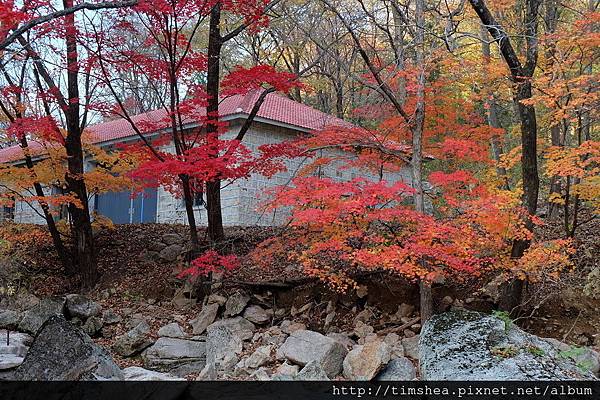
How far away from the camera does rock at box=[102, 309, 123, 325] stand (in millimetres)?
10516

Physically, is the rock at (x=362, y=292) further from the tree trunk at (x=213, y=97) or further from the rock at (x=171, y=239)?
the rock at (x=171, y=239)

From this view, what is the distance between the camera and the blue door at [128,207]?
17.8 m

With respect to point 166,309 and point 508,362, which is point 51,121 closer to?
point 166,309

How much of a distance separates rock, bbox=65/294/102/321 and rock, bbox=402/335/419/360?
6.03m

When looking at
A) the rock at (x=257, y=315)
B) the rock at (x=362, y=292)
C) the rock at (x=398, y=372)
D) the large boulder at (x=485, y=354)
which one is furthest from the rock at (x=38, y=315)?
the large boulder at (x=485, y=354)

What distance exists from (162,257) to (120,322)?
283cm

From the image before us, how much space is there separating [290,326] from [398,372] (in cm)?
296

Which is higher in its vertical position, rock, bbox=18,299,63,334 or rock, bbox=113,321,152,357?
rock, bbox=18,299,63,334

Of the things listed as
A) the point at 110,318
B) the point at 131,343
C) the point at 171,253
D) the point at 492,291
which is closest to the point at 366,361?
the point at 492,291

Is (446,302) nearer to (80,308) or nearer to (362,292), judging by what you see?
(362,292)

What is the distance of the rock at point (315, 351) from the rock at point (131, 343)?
8.66 feet

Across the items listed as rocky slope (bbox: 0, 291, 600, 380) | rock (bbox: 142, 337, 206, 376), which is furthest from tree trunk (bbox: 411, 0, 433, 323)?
rock (bbox: 142, 337, 206, 376)

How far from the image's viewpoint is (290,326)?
378 inches

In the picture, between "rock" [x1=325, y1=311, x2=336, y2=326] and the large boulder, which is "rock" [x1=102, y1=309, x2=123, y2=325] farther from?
the large boulder
